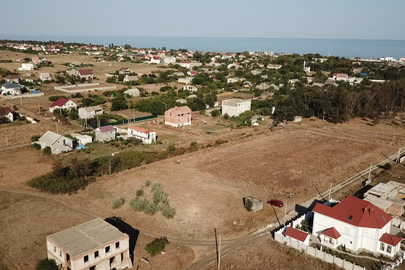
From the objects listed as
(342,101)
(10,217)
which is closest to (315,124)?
(342,101)

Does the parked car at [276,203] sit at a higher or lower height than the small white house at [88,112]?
lower

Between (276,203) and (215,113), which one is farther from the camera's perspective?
(215,113)

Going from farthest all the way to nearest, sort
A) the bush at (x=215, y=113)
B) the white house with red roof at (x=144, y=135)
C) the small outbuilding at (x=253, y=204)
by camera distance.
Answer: the bush at (x=215, y=113), the white house with red roof at (x=144, y=135), the small outbuilding at (x=253, y=204)

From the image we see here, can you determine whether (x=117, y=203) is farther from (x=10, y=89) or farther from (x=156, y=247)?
(x=10, y=89)

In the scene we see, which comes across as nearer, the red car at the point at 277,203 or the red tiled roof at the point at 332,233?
the red tiled roof at the point at 332,233

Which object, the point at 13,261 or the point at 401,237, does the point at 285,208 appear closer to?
the point at 401,237

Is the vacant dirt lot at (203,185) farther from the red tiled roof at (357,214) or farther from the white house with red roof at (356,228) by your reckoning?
the red tiled roof at (357,214)

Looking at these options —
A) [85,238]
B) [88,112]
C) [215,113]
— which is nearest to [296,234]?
[85,238]

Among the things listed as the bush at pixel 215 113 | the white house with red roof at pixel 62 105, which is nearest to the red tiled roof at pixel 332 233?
the bush at pixel 215 113
